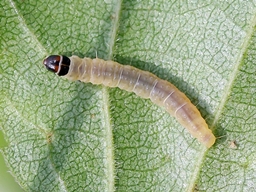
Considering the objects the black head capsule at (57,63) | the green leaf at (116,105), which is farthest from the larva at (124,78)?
the green leaf at (116,105)

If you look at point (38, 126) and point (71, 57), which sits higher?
point (71, 57)

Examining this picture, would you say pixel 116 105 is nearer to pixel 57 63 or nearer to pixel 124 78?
pixel 124 78

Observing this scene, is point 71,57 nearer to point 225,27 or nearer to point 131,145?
point 131,145

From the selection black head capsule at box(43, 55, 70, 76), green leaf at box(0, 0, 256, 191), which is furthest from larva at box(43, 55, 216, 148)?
green leaf at box(0, 0, 256, 191)

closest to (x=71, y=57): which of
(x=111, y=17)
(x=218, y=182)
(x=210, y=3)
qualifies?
(x=111, y=17)

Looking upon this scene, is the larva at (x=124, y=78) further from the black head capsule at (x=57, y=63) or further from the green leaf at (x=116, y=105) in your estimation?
the green leaf at (x=116, y=105)

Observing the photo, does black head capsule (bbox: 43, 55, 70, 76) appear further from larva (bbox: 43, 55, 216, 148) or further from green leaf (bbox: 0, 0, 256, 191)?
green leaf (bbox: 0, 0, 256, 191)

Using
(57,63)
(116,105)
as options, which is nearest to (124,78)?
(116,105)
